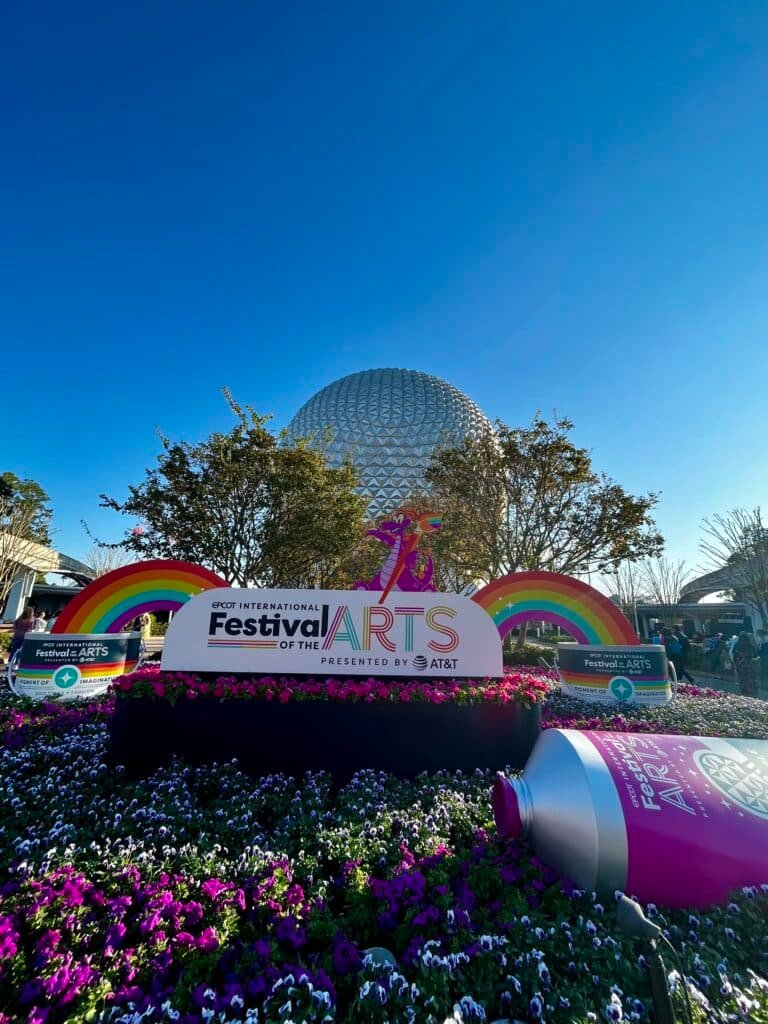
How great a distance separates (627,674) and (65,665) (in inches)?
505

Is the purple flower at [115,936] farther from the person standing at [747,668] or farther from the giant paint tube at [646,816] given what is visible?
the person standing at [747,668]

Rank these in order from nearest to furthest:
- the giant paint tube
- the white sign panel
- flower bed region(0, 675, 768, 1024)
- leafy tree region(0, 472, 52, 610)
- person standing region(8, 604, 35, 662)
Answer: flower bed region(0, 675, 768, 1024)
the giant paint tube
the white sign panel
person standing region(8, 604, 35, 662)
leafy tree region(0, 472, 52, 610)

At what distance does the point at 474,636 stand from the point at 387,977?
5.06m

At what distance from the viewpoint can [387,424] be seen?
124 feet

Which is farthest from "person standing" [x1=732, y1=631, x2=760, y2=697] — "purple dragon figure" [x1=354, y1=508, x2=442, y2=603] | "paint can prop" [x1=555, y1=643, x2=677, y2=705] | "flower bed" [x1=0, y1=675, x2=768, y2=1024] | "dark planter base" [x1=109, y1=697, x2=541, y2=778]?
"flower bed" [x1=0, y1=675, x2=768, y2=1024]

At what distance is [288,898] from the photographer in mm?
3535

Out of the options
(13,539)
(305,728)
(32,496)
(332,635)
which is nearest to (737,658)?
(332,635)

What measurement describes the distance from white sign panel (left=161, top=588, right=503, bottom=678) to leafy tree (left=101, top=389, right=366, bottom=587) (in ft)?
34.3

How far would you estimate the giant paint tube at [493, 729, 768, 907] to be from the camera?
11.1ft

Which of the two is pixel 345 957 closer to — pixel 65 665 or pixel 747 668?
pixel 65 665

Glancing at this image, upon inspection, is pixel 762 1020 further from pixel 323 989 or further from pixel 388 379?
pixel 388 379

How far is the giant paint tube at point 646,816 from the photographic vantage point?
340cm

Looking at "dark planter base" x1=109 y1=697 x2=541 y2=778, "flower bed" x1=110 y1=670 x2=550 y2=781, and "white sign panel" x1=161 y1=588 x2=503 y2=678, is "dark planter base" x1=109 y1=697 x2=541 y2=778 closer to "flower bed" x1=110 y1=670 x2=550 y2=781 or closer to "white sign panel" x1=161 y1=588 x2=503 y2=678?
"flower bed" x1=110 y1=670 x2=550 y2=781

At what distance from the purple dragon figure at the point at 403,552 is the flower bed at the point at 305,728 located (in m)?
2.40
